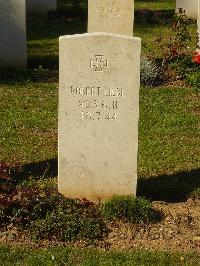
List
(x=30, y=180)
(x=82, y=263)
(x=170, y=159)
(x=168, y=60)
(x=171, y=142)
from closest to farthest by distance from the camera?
(x=82, y=263) < (x=30, y=180) < (x=170, y=159) < (x=171, y=142) < (x=168, y=60)

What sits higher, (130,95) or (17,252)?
(130,95)

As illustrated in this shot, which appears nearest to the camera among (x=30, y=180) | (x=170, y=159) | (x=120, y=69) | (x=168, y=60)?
(x=120, y=69)

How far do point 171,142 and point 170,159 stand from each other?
67 centimetres

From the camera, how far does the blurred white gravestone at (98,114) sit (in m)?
6.21

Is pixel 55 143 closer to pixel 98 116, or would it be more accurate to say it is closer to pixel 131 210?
pixel 98 116

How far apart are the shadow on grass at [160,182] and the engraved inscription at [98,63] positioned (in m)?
1.26

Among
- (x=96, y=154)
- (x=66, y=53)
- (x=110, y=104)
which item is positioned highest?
(x=66, y=53)

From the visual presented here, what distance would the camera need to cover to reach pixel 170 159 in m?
8.09

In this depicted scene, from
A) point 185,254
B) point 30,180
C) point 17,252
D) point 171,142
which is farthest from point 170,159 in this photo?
point 17,252

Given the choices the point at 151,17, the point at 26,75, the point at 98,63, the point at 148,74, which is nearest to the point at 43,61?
the point at 26,75

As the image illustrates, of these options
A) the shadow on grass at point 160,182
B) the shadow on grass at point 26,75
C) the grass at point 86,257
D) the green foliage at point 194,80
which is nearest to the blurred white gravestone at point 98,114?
the shadow on grass at point 160,182

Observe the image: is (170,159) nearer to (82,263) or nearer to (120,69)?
(120,69)

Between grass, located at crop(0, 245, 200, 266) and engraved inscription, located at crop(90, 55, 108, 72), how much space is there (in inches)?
65.6

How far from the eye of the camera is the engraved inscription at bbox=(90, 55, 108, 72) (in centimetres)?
621
